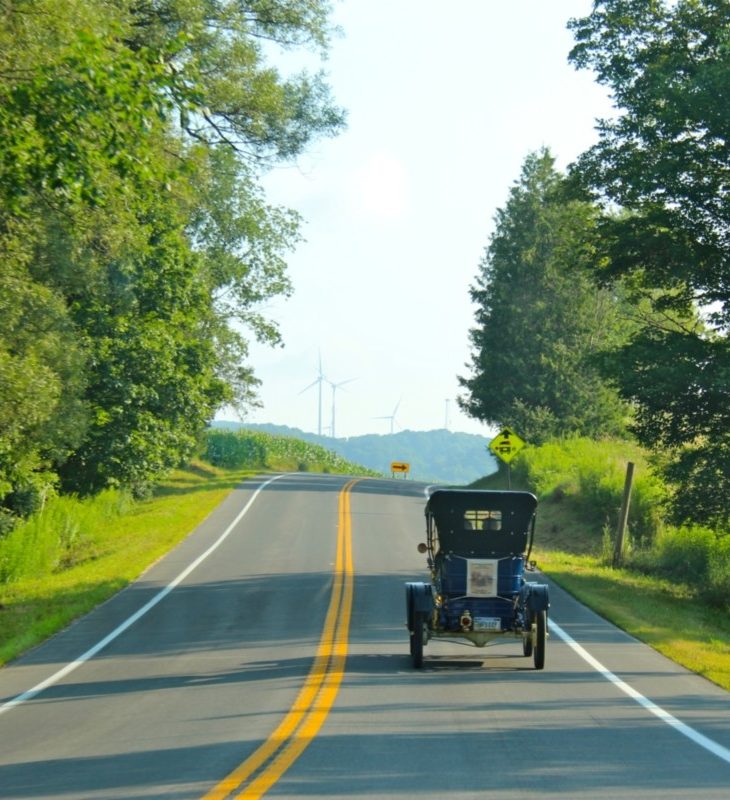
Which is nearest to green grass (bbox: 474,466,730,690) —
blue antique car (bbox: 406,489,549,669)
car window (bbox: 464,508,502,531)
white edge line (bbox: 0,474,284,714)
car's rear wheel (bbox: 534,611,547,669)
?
car's rear wheel (bbox: 534,611,547,669)

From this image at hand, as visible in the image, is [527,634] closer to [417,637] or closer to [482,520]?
[417,637]

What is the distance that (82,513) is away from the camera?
41281mm

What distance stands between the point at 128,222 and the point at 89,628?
24.8 feet

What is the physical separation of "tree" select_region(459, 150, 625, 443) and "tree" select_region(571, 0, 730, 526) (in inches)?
1176

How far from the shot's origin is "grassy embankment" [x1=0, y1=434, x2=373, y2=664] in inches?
936

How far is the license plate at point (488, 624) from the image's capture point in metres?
15.9

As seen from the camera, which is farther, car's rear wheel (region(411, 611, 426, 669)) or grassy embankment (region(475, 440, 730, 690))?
grassy embankment (region(475, 440, 730, 690))

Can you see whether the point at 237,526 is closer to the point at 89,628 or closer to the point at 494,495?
the point at 89,628

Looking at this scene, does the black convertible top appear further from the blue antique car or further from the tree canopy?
the tree canopy

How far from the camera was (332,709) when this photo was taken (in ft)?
41.7

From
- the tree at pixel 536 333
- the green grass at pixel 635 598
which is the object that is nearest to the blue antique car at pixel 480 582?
the green grass at pixel 635 598

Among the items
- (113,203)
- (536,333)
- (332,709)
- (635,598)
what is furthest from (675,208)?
(536,333)

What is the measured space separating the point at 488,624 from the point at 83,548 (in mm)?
24965

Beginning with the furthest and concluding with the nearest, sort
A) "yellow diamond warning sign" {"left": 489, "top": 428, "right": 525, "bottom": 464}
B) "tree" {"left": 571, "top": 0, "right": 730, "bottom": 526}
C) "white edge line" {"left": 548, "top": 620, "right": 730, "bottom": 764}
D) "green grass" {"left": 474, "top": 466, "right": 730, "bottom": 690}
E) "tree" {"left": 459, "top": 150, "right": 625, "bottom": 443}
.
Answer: "tree" {"left": 459, "top": 150, "right": 625, "bottom": 443}, "yellow diamond warning sign" {"left": 489, "top": 428, "right": 525, "bottom": 464}, "tree" {"left": 571, "top": 0, "right": 730, "bottom": 526}, "green grass" {"left": 474, "top": 466, "right": 730, "bottom": 690}, "white edge line" {"left": 548, "top": 620, "right": 730, "bottom": 764}
